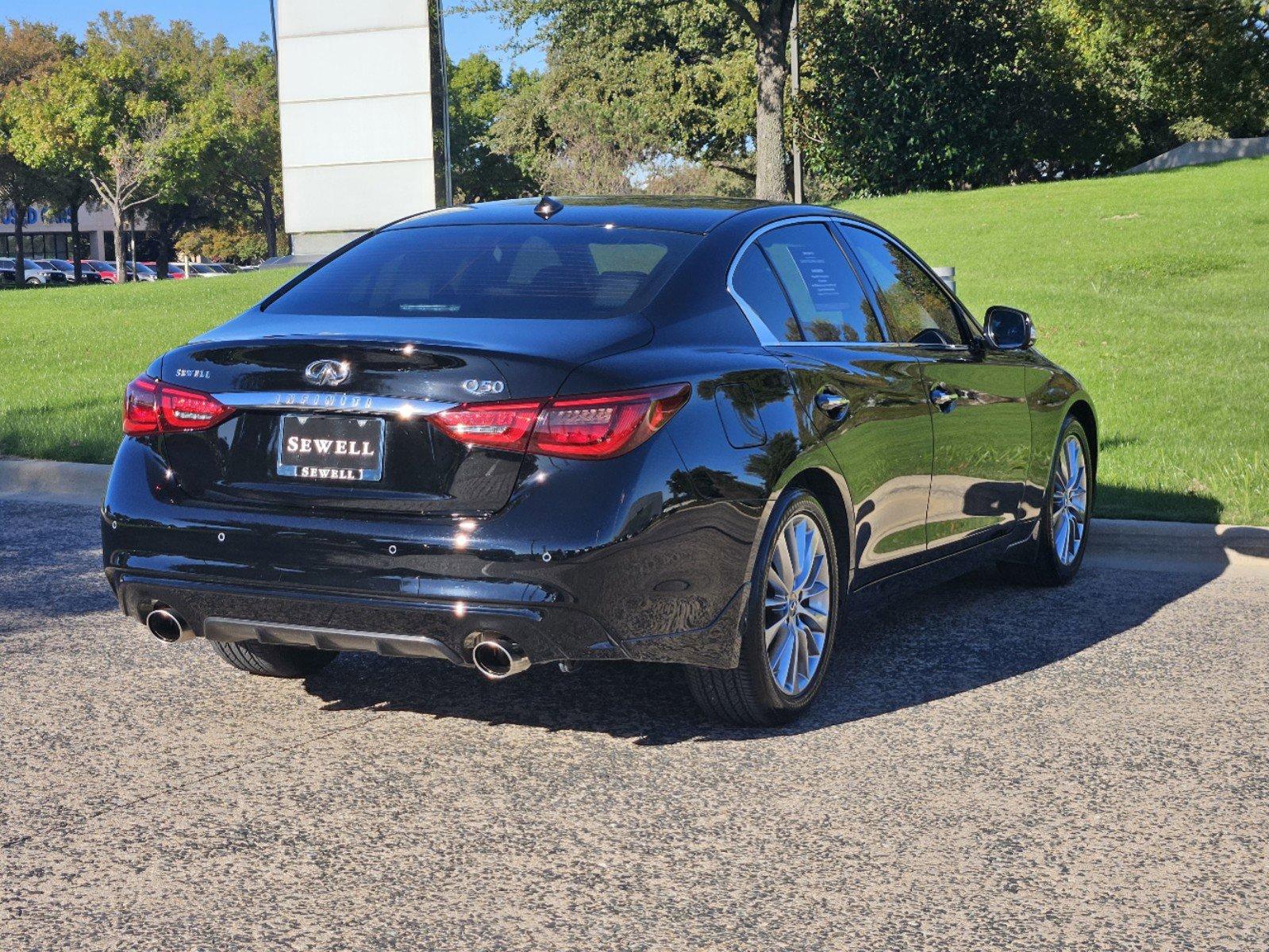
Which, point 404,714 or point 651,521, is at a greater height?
point 651,521

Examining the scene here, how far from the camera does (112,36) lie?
75125mm

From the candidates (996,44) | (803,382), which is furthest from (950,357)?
(996,44)

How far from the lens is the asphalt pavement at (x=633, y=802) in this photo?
3539 mm

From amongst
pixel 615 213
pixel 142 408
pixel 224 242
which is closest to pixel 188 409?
pixel 142 408

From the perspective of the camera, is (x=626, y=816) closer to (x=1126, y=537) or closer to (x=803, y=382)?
(x=803, y=382)

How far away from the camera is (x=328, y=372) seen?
448 cm

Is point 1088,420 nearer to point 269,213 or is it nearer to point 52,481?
point 52,481

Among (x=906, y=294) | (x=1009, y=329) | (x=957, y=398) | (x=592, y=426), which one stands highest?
(x=906, y=294)

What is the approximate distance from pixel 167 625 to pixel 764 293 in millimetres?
2165

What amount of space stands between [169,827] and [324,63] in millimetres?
14093

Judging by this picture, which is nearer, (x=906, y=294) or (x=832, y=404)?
(x=832, y=404)

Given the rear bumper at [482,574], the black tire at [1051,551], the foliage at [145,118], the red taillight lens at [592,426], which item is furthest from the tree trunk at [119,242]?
the red taillight lens at [592,426]

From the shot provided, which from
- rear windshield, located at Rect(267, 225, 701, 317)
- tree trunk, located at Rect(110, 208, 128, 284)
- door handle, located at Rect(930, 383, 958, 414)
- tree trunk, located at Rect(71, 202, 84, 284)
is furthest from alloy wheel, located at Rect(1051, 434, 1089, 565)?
tree trunk, located at Rect(71, 202, 84, 284)

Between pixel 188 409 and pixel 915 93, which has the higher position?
pixel 915 93
